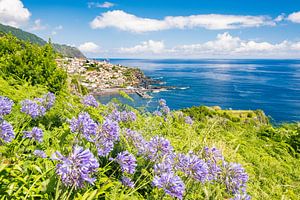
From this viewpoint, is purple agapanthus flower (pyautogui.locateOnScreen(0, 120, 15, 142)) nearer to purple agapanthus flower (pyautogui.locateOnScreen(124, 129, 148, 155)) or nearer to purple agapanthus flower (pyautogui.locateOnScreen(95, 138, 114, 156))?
purple agapanthus flower (pyautogui.locateOnScreen(95, 138, 114, 156))

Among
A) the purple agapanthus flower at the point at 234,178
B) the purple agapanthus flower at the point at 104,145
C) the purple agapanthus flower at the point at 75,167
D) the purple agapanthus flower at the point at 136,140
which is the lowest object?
the purple agapanthus flower at the point at 234,178

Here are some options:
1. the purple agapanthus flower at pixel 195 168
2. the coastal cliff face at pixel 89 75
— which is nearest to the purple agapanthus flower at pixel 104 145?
the purple agapanthus flower at pixel 195 168

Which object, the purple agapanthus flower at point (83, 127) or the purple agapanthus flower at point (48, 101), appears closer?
the purple agapanthus flower at point (83, 127)

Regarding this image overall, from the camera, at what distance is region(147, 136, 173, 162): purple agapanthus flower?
8.56ft

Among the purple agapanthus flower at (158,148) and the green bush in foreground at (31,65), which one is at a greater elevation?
the green bush in foreground at (31,65)

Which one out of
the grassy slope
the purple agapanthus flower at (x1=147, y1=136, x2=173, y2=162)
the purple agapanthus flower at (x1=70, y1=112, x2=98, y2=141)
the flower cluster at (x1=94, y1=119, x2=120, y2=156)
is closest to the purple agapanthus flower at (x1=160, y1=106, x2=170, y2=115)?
the grassy slope

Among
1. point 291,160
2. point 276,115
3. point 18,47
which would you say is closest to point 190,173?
point 291,160

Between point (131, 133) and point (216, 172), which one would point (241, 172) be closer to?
point (216, 172)

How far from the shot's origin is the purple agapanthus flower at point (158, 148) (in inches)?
103

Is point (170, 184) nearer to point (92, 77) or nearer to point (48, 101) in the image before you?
point (48, 101)

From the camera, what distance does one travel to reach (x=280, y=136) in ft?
29.8

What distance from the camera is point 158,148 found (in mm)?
2639

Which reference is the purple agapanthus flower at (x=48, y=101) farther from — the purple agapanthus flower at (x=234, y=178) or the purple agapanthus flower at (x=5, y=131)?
the purple agapanthus flower at (x=234, y=178)

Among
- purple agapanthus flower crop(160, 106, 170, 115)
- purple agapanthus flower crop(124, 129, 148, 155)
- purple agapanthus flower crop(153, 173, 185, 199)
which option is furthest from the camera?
purple agapanthus flower crop(160, 106, 170, 115)
